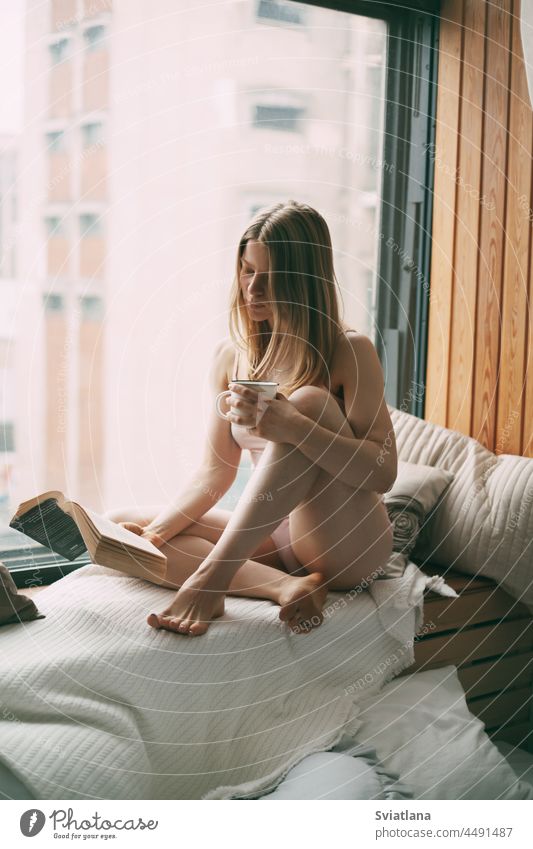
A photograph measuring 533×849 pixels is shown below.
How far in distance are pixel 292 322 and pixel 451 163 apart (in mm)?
700

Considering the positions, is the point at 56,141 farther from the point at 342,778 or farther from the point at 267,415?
the point at 342,778

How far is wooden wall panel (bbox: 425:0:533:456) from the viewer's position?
1643mm

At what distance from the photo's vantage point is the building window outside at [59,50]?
5.11 feet

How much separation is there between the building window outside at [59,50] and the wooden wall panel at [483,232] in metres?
0.82

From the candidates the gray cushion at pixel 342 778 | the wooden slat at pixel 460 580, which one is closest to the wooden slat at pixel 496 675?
the wooden slat at pixel 460 580

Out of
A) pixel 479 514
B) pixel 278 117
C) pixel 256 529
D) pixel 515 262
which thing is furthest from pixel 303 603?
pixel 278 117

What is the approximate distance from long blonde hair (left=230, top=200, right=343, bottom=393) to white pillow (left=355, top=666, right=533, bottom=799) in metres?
0.53

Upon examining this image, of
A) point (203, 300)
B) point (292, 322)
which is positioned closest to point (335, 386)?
point (292, 322)

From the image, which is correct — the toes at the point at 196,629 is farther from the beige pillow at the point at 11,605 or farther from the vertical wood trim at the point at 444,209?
the vertical wood trim at the point at 444,209

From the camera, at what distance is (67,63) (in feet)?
5.18

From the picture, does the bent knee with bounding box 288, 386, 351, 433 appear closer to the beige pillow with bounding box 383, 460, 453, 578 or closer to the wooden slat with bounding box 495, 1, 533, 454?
the beige pillow with bounding box 383, 460, 453, 578

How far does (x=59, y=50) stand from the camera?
156cm

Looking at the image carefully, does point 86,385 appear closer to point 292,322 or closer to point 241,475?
point 241,475

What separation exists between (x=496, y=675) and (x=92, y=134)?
1279mm
